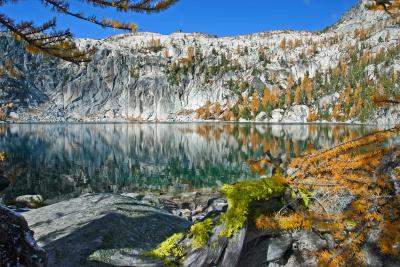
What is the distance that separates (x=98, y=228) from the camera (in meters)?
11.9

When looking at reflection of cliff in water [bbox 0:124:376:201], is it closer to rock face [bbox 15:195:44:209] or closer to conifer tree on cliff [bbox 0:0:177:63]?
rock face [bbox 15:195:44:209]

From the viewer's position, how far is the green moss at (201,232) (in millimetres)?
7805

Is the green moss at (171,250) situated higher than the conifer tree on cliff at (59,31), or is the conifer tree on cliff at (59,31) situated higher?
the conifer tree on cliff at (59,31)

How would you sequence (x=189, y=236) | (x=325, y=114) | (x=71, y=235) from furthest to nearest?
(x=325, y=114), (x=71, y=235), (x=189, y=236)

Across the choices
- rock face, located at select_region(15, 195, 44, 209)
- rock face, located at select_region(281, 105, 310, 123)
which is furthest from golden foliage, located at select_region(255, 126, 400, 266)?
rock face, located at select_region(281, 105, 310, 123)

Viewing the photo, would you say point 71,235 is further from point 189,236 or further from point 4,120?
point 4,120

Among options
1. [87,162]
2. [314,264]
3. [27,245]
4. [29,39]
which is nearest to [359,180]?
[314,264]

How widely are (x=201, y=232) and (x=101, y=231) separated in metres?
→ 5.14

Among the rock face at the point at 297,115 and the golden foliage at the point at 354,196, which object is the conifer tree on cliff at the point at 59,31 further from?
the rock face at the point at 297,115

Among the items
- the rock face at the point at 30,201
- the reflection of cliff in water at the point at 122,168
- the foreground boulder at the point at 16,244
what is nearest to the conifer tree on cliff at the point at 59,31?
the foreground boulder at the point at 16,244

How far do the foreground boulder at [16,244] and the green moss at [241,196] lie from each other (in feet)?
13.0

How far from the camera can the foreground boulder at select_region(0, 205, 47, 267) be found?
6.88 meters

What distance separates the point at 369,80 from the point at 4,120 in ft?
681

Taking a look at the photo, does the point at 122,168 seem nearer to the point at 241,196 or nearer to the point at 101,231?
the point at 101,231
